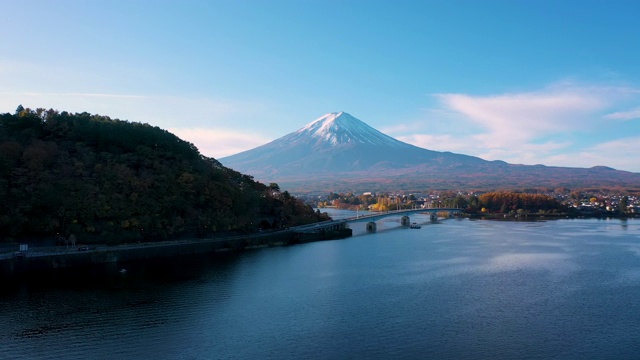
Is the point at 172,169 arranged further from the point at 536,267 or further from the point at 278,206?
the point at 536,267

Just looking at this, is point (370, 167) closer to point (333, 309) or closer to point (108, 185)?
point (108, 185)

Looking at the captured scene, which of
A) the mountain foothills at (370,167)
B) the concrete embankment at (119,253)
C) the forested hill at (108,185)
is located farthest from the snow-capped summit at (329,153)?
the concrete embankment at (119,253)

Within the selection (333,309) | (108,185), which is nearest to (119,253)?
(108,185)

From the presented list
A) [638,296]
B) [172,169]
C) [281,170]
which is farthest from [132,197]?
[281,170]

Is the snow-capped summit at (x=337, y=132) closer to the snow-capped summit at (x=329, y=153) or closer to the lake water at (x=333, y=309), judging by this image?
the snow-capped summit at (x=329, y=153)

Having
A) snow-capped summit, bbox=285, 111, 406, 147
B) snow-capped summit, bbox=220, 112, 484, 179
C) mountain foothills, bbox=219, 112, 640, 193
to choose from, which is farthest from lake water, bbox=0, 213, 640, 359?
snow-capped summit, bbox=285, 111, 406, 147

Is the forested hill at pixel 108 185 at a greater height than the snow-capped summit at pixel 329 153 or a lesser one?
lesser
